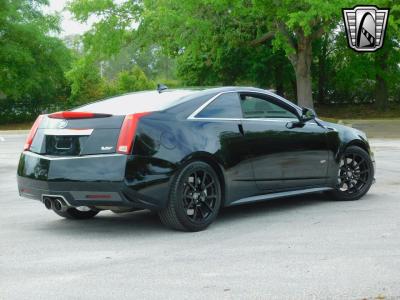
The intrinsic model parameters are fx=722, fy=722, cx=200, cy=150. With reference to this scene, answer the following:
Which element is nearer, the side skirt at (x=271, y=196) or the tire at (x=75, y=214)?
the side skirt at (x=271, y=196)

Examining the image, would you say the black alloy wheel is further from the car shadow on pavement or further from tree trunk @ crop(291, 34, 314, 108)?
tree trunk @ crop(291, 34, 314, 108)

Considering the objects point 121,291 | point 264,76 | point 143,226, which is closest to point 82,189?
point 143,226

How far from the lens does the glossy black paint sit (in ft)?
22.6

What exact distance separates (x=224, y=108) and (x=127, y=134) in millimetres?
1376

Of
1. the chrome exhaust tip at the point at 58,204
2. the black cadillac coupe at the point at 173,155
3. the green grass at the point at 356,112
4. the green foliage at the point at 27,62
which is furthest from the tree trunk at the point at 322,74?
the chrome exhaust tip at the point at 58,204

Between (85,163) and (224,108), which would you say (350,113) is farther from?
(85,163)

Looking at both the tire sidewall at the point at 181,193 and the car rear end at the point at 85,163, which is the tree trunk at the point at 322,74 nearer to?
the tire sidewall at the point at 181,193

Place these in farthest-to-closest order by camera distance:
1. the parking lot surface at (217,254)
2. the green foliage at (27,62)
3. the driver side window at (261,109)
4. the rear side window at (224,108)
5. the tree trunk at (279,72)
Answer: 1. the tree trunk at (279,72)
2. the green foliage at (27,62)
3. the driver side window at (261,109)
4. the rear side window at (224,108)
5. the parking lot surface at (217,254)

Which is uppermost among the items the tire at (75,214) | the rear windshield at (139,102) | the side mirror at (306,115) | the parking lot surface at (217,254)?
the rear windshield at (139,102)

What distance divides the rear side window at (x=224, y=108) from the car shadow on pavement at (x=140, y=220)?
116 cm

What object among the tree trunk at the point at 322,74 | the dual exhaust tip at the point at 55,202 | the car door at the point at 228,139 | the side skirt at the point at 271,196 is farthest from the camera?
the tree trunk at the point at 322,74

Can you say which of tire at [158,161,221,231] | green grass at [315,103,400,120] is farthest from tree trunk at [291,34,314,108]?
tire at [158,161,221,231]

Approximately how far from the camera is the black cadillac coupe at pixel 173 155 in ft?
22.6

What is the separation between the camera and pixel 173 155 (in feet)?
23.1
